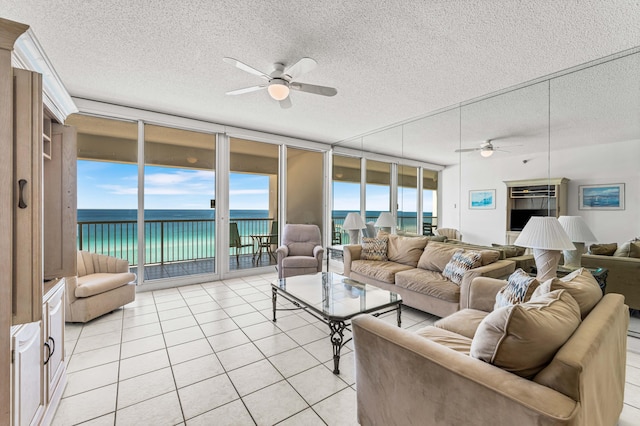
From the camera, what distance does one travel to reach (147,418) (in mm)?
1560

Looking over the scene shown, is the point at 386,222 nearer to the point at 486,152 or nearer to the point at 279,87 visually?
the point at 486,152

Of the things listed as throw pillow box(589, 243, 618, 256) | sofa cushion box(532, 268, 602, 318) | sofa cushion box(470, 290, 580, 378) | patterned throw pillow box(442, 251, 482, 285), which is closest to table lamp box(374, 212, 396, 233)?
patterned throw pillow box(442, 251, 482, 285)

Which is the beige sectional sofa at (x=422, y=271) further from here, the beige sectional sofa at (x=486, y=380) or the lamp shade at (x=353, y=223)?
the beige sectional sofa at (x=486, y=380)

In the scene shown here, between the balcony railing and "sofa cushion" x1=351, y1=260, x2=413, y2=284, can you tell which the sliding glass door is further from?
"sofa cushion" x1=351, y1=260, x2=413, y2=284

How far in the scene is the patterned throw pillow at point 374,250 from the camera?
3.95 metres

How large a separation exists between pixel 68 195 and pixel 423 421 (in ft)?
8.12

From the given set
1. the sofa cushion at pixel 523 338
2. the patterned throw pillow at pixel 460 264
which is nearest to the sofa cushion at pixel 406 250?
the patterned throw pillow at pixel 460 264

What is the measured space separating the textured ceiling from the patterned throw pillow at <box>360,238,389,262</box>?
6.37 ft

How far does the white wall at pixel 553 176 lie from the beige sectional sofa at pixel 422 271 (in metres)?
0.52

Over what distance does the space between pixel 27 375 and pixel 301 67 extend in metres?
2.52

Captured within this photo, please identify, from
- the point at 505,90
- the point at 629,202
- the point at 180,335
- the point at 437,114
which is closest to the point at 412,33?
the point at 505,90

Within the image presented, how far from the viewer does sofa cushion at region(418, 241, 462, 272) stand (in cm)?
323

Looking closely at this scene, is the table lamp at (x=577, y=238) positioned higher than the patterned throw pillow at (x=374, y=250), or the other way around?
the table lamp at (x=577, y=238)

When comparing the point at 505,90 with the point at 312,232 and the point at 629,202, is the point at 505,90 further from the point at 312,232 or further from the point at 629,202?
the point at 312,232
